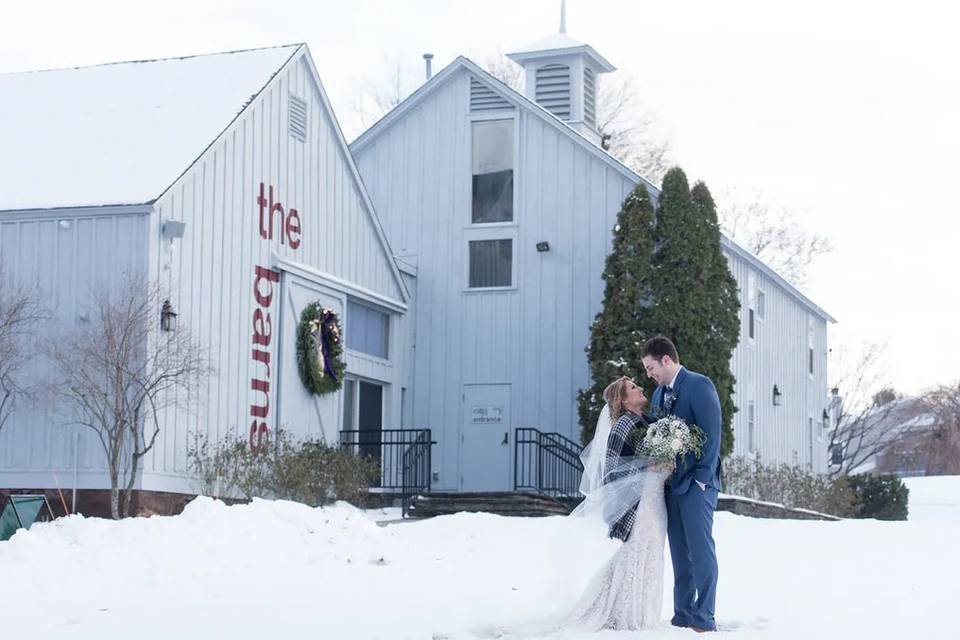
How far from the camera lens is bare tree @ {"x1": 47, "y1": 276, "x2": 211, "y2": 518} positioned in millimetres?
17625

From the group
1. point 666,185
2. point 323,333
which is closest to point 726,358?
point 666,185

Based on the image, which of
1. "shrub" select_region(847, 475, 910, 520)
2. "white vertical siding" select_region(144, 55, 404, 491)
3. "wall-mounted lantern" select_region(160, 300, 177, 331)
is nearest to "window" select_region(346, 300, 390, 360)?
"white vertical siding" select_region(144, 55, 404, 491)

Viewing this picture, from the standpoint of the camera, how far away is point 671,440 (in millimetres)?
10180

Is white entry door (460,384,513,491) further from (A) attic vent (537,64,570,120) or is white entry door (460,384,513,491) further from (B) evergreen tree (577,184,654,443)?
(A) attic vent (537,64,570,120)

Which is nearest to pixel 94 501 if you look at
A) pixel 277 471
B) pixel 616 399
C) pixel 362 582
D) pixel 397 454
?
pixel 277 471

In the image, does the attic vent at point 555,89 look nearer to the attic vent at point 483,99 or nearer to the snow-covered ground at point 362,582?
the attic vent at point 483,99

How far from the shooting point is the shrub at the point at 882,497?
33.1 meters

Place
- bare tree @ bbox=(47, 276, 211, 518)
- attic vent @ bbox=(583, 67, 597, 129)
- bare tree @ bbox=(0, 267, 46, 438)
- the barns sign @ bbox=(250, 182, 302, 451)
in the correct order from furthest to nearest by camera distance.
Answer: attic vent @ bbox=(583, 67, 597, 129) < the barns sign @ bbox=(250, 182, 302, 451) < bare tree @ bbox=(0, 267, 46, 438) < bare tree @ bbox=(47, 276, 211, 518)

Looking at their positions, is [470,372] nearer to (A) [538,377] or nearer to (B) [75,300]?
(A) [538,377]

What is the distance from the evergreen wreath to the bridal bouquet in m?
11.9

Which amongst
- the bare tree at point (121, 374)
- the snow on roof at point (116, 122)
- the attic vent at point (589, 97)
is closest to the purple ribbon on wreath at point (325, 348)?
the snow on roof at point (116, 122)

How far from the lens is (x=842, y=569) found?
1559 cm

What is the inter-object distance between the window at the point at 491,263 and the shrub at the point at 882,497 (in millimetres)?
9753

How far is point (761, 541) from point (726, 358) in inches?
283
